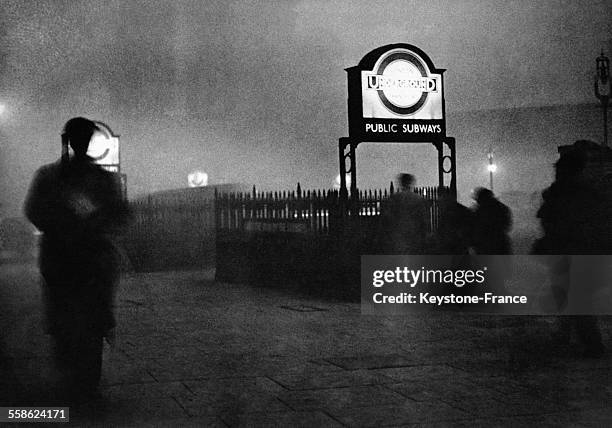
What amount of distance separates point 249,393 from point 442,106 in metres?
10.4

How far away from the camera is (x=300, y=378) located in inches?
251

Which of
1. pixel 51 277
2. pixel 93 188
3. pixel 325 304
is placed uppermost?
pixel 93 188

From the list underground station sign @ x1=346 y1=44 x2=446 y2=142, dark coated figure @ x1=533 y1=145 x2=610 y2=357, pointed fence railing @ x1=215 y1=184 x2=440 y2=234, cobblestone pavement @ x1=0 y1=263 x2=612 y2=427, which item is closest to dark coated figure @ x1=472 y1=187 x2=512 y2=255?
cobblestone pavement @ x1=0 y1=263 x2=612 y2=427

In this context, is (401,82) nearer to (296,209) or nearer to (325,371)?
(296,209)

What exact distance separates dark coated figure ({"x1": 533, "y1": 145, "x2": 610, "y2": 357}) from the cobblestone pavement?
67 centimetres

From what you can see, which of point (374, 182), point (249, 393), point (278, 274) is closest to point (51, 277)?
point (249, 393)

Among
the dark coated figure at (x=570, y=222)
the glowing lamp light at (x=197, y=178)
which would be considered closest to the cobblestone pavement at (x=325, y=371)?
the dark coated figure at (x=570, y=222)

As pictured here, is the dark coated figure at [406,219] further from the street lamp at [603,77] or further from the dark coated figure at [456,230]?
the street lamp at [603,77]

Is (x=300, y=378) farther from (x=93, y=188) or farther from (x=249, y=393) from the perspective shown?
(x=93, y=188)

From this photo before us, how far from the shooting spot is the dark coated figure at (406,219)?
11.6 meters

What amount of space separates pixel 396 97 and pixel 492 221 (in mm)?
5739

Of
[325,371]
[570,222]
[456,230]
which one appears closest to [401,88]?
[456,230]

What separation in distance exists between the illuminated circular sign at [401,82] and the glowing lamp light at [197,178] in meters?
15.5

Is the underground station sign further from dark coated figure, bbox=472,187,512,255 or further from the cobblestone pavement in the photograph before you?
dark coated figure, bbox=472,187,512,255
